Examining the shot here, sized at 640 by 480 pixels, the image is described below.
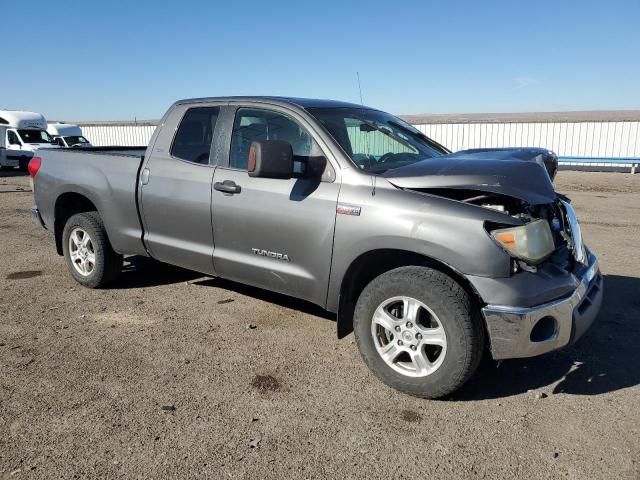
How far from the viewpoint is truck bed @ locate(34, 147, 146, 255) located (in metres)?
4.95

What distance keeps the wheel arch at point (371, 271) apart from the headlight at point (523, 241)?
320 mm

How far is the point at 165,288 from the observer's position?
5660 mm

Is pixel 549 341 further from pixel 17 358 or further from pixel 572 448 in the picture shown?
pixel 17 358

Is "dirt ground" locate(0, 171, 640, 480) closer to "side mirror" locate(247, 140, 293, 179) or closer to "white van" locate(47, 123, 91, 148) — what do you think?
"side mirror" locate(247, 140, 293, 179)

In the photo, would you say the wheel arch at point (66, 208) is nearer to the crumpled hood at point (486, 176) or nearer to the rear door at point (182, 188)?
the rear door at point (182, 188)

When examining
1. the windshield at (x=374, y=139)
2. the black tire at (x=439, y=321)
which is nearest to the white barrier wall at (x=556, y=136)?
the windshield at (x=374, y=139)

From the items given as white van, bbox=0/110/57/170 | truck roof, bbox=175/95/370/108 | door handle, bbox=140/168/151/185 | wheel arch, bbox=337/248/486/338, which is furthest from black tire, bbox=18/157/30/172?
wheel arch, bbox=337/248/486/338

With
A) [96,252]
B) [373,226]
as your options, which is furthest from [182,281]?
[373,226]

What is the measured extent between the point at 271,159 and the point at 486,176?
1400 millimetres

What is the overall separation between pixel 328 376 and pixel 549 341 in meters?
1.48

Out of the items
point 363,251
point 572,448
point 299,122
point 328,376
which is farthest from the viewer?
point 299,122

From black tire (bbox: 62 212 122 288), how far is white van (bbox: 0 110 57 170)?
1839cm

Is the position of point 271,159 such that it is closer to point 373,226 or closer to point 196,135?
point 373,226

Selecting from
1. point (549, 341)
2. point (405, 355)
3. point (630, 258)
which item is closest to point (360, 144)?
point (405, 355)
